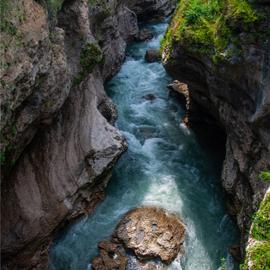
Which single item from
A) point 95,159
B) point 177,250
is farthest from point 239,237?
point 95,159

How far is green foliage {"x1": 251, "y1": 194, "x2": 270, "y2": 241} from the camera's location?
763 centimetres

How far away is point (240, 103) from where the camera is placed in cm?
1255

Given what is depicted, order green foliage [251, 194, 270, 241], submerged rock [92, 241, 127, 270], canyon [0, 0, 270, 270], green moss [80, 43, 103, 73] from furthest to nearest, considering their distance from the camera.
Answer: green moss [80, 43, 103, 73], submerged rock [92, 241, 127, 270], canyon [0, 0, 270, 270], green foliage [251, 194, 270, 241]

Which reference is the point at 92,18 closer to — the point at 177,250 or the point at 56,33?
the point at 56,33

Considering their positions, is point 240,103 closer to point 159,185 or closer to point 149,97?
point 159,185

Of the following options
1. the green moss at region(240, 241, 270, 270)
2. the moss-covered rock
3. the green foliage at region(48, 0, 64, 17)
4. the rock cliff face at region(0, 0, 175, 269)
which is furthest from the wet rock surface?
the green moss at region(240, 241, 270, 270)

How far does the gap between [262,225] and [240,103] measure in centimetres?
551

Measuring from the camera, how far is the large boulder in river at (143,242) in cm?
1241

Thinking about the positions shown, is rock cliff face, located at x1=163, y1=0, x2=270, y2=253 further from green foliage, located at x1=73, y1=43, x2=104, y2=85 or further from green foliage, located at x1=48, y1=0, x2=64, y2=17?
green foliage, located at x1=48, y1=0, x2=64, y2=17

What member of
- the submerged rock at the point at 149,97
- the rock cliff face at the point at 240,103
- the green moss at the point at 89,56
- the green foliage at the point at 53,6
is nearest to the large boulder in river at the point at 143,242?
the rock cliff face at the point at 240,103

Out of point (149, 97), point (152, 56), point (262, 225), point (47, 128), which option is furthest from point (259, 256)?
point (152, 56)

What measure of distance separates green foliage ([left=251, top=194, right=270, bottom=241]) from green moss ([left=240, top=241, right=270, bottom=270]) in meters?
0.19

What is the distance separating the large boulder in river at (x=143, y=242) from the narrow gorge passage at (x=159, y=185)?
1.03 feet

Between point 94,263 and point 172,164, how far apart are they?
522 cm
